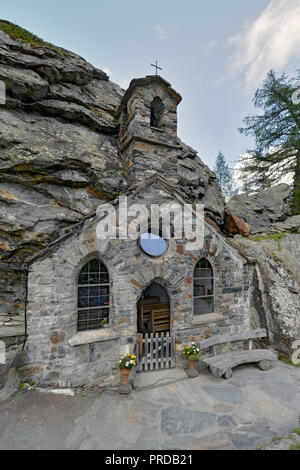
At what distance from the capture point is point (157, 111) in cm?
1032

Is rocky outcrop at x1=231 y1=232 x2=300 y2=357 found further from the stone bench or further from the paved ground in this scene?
the paved ground

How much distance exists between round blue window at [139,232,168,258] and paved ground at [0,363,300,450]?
12.8ft

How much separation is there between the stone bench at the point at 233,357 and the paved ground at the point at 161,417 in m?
0.41

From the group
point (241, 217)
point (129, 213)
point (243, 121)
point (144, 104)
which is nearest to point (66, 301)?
point (129, 213)

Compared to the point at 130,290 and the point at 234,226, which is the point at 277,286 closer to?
the point at 234,226

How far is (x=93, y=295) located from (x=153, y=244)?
250 cm

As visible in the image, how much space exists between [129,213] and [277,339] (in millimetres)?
7277

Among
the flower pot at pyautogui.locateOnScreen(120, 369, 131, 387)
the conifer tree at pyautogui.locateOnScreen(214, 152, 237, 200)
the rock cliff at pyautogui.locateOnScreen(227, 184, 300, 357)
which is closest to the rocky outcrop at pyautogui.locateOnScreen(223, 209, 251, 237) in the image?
the rock cliff at pyautogui.locateOnScreen(227, 184, 300, 357)

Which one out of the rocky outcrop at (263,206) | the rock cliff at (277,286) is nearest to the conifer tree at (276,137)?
the rocky outcrop at (263,206)

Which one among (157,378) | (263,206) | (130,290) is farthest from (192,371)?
(263,206)

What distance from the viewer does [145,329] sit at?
8023 mm

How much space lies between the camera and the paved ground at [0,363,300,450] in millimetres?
4008

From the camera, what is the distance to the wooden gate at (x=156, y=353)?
21.1 ft

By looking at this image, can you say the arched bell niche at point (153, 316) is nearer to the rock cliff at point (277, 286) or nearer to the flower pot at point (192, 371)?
the flower pot at point (192, 371)
